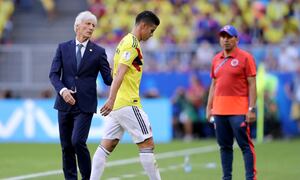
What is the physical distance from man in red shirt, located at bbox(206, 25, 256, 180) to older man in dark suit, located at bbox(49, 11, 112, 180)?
1.75 meters

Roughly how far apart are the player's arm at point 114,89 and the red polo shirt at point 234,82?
216 cm

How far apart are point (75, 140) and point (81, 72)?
93cm

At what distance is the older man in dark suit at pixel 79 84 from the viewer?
475 inches

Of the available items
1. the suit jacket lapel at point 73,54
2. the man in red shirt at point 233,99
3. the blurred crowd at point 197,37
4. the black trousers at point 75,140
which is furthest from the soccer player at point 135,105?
the blurred crowd at point 197,37

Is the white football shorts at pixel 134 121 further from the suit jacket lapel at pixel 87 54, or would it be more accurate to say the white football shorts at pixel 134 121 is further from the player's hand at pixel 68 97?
the suit jacket lapel at pixel 87 54

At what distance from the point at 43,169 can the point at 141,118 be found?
5.27 metres

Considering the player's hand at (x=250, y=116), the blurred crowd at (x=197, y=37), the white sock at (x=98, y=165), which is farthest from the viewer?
the blurred crowd at (x=197, y=37)

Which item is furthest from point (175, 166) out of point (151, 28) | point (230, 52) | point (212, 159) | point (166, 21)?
point (166, 21)

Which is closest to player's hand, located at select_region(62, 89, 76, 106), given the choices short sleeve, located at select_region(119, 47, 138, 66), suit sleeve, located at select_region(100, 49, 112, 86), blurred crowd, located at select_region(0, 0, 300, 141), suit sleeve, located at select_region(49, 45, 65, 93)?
suit sleeve, located at select_region(49, 45, 65, 93)

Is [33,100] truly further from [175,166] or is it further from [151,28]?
[151,28]

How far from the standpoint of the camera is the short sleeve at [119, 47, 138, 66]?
11258 mm

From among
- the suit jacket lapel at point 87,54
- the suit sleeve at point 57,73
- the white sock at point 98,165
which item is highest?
the suit jacket lapel at point 87,54

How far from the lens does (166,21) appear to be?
29203 mm

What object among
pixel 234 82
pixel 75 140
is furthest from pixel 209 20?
pixel 75 140
